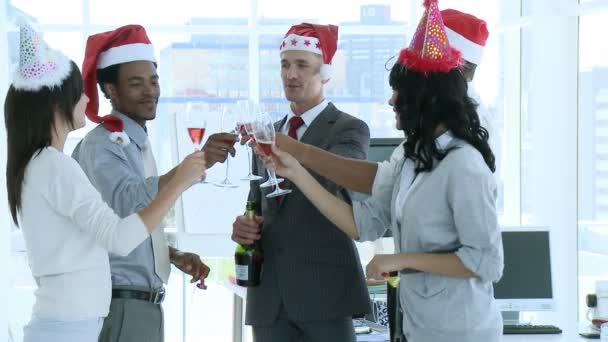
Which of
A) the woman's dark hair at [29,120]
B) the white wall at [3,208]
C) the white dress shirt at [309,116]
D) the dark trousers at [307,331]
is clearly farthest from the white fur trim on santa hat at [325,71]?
the white wall at [3,208]

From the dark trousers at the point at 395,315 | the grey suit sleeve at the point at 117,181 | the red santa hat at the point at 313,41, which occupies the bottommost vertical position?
the dark trousers at the point at 395,315

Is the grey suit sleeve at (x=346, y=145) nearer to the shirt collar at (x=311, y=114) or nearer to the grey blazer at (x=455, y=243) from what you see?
the shirt collar at (x=311, y=114)

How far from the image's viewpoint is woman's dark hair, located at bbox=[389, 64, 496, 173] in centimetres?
219

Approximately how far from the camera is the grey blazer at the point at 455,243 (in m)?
2.12

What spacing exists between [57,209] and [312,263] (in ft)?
3.36

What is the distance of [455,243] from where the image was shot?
2.20 metres

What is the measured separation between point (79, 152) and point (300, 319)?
0.93 metres

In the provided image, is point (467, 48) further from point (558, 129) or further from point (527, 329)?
point (558, 129)

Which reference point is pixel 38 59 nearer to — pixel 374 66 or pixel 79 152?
pixel 79 152

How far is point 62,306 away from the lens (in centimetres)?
221

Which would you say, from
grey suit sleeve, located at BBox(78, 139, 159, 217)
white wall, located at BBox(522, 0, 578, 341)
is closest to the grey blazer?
grey suit sleeve, located at BBox(78, 139, 159, 217)

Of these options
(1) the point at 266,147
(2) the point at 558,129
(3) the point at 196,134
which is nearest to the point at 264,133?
(1) the point at 266,147

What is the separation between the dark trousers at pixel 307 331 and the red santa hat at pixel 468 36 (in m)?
1.00

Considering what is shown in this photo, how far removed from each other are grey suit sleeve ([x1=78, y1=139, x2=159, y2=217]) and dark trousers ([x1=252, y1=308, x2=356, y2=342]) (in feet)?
2.32
